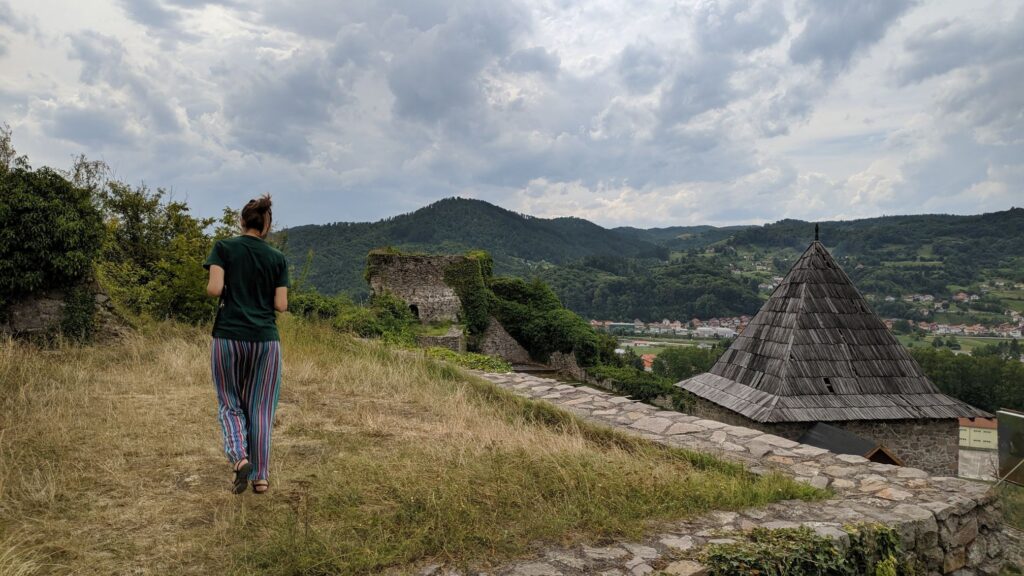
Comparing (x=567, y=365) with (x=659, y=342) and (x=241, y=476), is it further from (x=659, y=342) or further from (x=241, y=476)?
(x=659, y=342)

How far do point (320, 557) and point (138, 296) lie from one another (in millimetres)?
12364

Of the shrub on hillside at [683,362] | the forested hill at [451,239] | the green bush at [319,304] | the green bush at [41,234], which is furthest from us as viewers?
the forested hill at [451,239]

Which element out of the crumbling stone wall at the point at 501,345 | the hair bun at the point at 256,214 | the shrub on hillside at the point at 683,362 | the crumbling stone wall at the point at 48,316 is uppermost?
the hair bun at the point at 256,214

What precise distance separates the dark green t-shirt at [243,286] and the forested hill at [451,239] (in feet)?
85.5

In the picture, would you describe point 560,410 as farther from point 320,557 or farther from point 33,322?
point 33,322

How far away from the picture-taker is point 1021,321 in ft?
162

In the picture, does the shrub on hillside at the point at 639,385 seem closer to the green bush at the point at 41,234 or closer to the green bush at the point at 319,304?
the green bush at the point at 319,304

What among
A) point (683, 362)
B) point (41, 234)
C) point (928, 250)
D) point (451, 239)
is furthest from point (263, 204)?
point (928, 250)

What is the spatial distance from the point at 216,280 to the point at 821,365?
9.08 m

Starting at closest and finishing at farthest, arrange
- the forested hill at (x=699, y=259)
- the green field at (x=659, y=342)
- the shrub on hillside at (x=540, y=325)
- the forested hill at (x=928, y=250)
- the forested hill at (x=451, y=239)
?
the shrub on hillside at (x=540, y=325) < the forested hill at (x=451, y=239) < the green field at (x=659, y=342) < the forested hill at (x=699, y=259) < the forested hill at (x=928, y=250)

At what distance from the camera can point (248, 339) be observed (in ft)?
9.37

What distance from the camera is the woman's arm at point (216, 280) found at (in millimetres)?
2771

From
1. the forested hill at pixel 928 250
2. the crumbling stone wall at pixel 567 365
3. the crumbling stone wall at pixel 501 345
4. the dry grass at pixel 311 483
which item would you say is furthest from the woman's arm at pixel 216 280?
the forested hill at pixel 928 250

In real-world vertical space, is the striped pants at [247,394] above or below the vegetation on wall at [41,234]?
below
